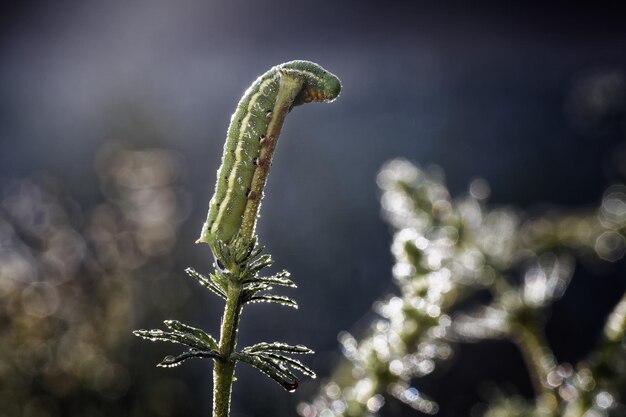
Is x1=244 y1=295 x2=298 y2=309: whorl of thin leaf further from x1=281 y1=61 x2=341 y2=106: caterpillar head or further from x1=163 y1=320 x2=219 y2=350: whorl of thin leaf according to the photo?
x1=281 y1=61 x2=341 y2=106: caterpillar head

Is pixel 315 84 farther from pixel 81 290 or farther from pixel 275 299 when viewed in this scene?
pixel 81 290

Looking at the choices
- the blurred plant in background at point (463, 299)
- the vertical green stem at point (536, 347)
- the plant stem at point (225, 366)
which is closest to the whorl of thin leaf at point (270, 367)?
the plant stem at point (225, 366)

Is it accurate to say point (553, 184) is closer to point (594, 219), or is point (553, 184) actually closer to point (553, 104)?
point (553, 104)

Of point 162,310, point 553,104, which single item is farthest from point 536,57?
point 162,310

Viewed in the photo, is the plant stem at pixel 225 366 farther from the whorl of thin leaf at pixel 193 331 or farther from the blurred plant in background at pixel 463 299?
the blurred plant in background at pixel 463 299

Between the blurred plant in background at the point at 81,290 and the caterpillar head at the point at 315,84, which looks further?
the blurred plant in background at the point at 81,290

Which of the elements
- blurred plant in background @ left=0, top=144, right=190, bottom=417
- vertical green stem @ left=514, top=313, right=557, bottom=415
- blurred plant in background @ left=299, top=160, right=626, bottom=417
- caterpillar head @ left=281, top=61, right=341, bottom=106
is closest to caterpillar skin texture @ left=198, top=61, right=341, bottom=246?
caterpillar head @ left=281, top=61, right=341, bottom=106

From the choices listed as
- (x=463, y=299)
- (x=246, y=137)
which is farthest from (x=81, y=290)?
(x=246, y=137)
